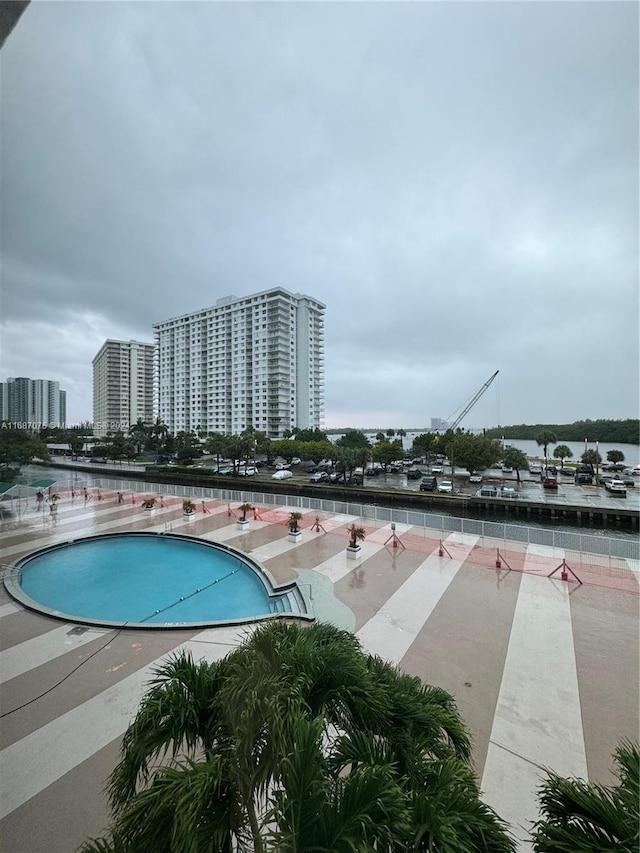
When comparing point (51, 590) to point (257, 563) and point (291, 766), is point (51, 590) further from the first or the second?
point (291, 766)

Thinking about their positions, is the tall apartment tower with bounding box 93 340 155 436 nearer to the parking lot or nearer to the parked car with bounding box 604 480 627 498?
the parking lot

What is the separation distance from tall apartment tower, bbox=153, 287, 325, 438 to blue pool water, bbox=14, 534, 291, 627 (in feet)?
204

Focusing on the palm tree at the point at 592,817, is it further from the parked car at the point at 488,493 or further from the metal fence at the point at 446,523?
the parked car at the point at 488,493

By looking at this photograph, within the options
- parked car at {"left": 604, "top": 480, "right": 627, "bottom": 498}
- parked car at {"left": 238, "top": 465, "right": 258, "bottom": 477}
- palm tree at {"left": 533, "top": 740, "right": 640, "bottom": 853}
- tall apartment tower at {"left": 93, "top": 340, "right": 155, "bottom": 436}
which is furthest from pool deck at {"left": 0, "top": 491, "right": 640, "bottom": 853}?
tall apartment tower at {"left": 93, "top": 340, "right": 155, "bottom": 436}

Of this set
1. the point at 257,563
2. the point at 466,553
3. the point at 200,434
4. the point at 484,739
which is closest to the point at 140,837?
the point at 484,739

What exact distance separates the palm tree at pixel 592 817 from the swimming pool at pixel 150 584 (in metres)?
6.76

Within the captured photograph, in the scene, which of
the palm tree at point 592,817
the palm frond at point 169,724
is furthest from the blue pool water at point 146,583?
the palm tree at point 592,817

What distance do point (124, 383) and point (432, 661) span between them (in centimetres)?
12493

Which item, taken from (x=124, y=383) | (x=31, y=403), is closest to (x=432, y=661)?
(x=31, y=403)

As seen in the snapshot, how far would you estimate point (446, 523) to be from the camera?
1509 centimetres

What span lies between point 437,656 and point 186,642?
4767 mm

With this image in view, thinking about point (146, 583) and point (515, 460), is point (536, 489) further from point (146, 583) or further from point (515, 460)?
point (146, 583)

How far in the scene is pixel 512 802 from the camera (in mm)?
4059

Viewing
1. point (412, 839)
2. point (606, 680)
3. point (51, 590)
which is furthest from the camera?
point (51, 590)
